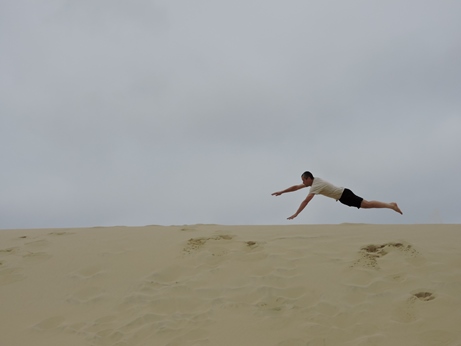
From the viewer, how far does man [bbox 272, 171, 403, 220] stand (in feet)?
22.9

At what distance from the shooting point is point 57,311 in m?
4.23

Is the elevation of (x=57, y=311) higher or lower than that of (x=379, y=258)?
lower

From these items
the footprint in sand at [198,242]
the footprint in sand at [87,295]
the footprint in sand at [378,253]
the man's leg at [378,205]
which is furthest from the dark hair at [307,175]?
the footprint in sand at [87,295]

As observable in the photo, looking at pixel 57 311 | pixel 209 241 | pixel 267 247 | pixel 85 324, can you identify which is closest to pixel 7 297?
pixel 57 311

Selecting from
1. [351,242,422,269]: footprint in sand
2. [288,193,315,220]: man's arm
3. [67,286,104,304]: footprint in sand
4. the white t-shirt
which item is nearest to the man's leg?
the white t-shirt

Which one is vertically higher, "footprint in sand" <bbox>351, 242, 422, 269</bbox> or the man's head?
the man's head

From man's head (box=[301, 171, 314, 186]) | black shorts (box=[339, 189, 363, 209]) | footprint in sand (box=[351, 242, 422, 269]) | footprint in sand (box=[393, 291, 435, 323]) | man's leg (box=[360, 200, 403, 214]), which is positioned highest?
man's head (box=[301, 171, 314, 186])

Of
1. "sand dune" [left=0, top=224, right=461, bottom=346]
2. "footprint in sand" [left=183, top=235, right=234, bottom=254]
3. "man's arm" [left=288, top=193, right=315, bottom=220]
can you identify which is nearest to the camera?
"sand dune" [left=0, top=224, right=461, bottom=346]

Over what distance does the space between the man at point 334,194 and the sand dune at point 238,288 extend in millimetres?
919

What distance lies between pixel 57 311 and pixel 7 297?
76 centimetres

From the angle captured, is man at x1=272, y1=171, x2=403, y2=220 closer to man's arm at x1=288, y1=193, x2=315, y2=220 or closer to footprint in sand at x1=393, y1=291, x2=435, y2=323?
man's arm at x1=288, y1=193, x2=315, y2=220

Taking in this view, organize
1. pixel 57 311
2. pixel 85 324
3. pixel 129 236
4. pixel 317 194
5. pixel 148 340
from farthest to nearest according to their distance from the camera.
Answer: pixel 317 194
pixel 129 236
pixel 57 311
pixel 85 324
pixel 148 340

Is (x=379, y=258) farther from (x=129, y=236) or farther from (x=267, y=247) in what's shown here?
(x=129, y=236)

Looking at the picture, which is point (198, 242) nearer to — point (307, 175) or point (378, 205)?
point (307, 175)
